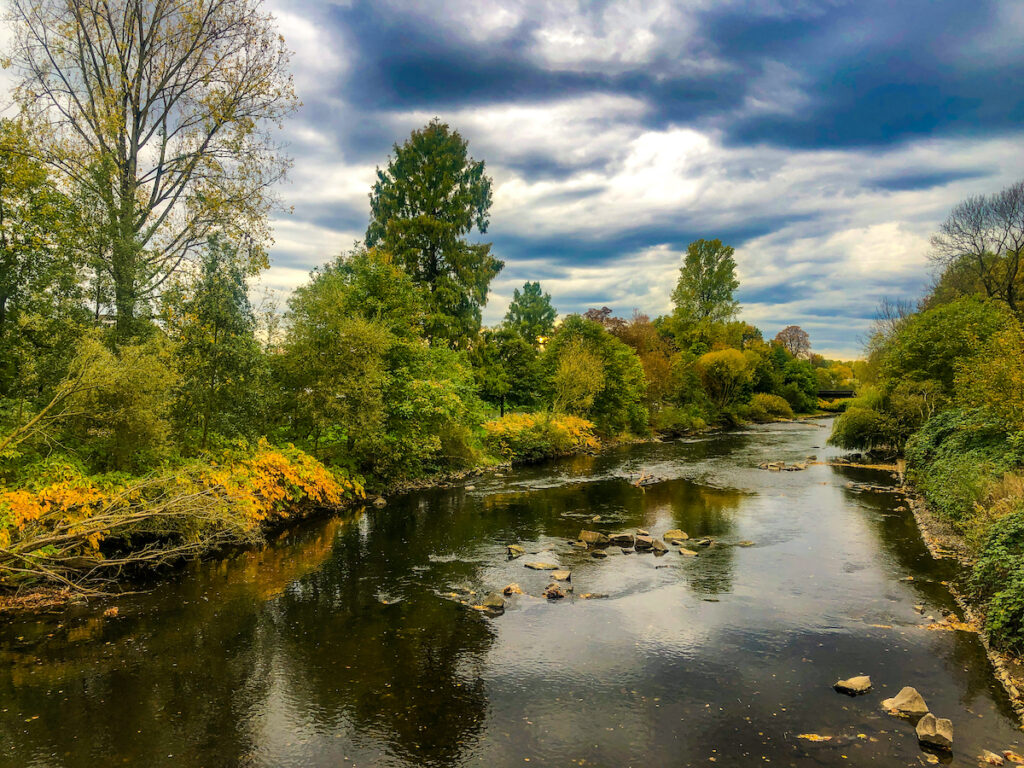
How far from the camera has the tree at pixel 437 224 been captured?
38.3m

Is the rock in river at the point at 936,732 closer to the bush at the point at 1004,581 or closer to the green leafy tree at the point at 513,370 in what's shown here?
the bush at the point at 1004,581

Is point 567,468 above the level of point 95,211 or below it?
below

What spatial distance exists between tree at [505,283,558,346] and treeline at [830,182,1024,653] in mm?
28259

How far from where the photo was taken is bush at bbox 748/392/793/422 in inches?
2768

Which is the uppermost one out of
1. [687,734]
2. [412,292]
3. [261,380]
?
[412,292]

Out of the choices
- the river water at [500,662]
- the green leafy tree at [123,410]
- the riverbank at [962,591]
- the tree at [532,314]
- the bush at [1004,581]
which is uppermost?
the tree at [532,314]

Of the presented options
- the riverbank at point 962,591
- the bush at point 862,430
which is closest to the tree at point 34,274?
the riverbank at point 962,591

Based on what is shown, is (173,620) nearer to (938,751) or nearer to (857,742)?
(857,742)

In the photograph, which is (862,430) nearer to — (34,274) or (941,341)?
(941,341)

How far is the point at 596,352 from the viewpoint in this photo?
49.1 m

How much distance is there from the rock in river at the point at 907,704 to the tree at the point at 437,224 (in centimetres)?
3206

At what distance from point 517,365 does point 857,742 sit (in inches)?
1557

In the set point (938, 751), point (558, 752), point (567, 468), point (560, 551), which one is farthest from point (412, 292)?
point (938, 751)

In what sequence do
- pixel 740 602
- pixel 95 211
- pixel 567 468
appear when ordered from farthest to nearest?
pixel 567 468 < pixel 95 211 < pixel 740 602
